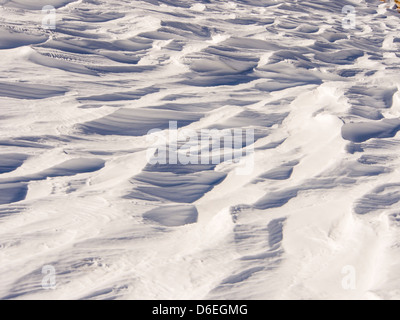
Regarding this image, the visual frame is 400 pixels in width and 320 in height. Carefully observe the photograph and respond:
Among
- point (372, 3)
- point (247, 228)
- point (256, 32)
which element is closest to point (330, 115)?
point (247, 228)

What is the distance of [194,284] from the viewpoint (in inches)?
51.6

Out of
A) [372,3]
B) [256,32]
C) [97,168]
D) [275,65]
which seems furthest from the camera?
[372,3]

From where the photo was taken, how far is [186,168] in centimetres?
197

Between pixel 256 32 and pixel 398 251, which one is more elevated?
pixel 256 32

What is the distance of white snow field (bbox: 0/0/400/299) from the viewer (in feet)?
4.45

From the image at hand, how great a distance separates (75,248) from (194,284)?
365mm

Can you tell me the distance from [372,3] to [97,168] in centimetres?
495

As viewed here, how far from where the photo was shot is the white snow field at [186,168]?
4.45 feet
